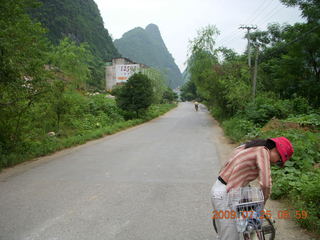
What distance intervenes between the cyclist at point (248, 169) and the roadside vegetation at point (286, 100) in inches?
74.9

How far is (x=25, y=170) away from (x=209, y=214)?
224 inches

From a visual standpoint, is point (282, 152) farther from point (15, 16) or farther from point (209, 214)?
point (15, 16)

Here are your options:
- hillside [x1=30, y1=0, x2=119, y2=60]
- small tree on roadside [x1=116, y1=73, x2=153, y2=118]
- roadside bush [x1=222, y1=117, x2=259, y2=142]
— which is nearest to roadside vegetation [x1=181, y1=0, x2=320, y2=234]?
roadside bush [x1=222, y1=117, x2=259, y2=142]

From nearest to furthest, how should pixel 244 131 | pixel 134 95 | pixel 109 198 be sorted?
pixel 109 198 < pixel 244 131 < pixel 134 95

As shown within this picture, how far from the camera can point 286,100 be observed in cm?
1606

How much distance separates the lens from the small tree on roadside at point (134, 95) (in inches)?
934

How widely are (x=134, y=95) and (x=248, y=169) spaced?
71.2ft

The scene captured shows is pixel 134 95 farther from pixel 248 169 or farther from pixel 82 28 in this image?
pixel 82 28

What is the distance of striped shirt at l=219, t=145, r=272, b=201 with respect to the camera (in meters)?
2.39

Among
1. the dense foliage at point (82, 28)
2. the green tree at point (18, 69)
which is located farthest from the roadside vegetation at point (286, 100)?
the dense foliage at point (82, 28)

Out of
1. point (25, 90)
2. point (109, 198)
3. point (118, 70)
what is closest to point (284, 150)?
point (109, 198)

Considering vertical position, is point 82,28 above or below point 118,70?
above

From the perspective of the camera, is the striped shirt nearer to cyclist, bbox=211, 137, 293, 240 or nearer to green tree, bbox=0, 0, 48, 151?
cyclist, bbox=211, 137, 293, 240

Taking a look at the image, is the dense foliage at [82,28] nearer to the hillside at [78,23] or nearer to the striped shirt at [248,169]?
the hillside at [78,23]
